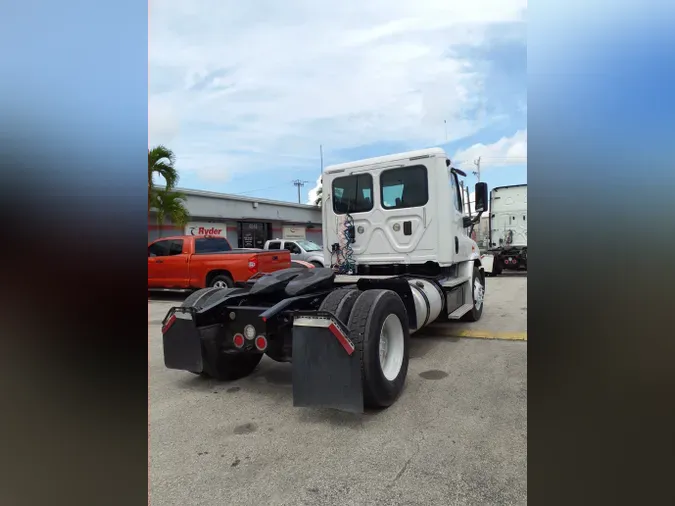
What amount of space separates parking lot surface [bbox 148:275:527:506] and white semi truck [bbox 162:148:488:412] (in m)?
0.27

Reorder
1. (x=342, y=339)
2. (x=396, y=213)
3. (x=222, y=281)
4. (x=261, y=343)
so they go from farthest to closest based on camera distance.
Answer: (x=222, y=281), (x=396, y=213), (x=261, y=343), (x=342, y=339)

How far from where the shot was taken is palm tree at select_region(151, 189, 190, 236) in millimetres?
17344

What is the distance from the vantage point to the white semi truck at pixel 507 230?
56.0 feet

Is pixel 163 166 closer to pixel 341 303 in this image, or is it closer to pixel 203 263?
pixel 203 263

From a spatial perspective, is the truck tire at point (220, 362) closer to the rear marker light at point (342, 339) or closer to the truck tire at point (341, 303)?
the truck tire at point (341, 303)

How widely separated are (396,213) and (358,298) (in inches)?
108

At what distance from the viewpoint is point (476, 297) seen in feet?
25.9

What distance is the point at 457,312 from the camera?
6.54 meters

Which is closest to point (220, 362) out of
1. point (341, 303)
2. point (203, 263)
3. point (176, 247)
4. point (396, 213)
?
point (341, 303)

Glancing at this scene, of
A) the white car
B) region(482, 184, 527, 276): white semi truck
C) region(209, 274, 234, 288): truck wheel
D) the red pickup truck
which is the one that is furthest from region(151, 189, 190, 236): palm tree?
region(482, 184, 527, 276): white semi truck

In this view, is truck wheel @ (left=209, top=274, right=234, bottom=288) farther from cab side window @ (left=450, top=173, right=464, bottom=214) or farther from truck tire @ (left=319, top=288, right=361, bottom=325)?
truck tire @ (left=319, top=288, right=361, bottom=325)
